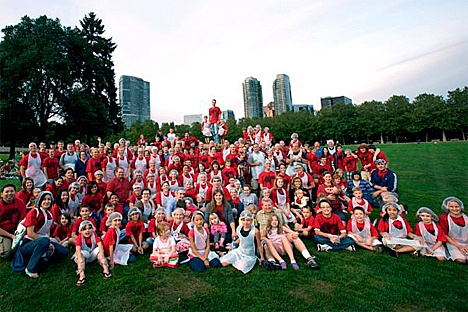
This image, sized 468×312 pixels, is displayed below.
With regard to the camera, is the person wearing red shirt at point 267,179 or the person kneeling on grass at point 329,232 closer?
the person kneeling on grass at point 329,232

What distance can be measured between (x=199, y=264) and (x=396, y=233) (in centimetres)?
424

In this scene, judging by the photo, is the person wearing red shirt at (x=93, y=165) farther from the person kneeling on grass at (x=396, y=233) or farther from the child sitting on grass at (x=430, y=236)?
the child sitting on grass at (x=430, y=236)

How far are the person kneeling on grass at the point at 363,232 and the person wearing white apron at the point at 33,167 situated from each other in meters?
8.92

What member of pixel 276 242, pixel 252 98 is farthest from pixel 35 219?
pixel 252 98

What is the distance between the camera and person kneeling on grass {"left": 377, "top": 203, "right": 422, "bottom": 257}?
5242 mm

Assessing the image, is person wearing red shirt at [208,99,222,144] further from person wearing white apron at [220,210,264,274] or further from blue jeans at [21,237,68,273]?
blue jeans at [21,237,68,273]

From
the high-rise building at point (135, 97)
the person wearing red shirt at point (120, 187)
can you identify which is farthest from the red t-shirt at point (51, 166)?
the high-rise building at point (135, 97)

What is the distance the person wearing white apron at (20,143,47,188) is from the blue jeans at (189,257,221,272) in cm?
600

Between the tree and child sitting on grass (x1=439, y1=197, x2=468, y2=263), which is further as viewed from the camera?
the tree

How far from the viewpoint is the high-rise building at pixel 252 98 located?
140250 millimetres

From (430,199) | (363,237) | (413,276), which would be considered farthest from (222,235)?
(430,199)

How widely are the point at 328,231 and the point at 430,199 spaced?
5768mm

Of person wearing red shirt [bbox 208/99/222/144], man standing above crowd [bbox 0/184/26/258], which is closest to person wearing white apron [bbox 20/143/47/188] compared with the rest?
man standing above crowd [bbox 0/184/26/258]

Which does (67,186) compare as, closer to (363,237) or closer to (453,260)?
(363,237)
